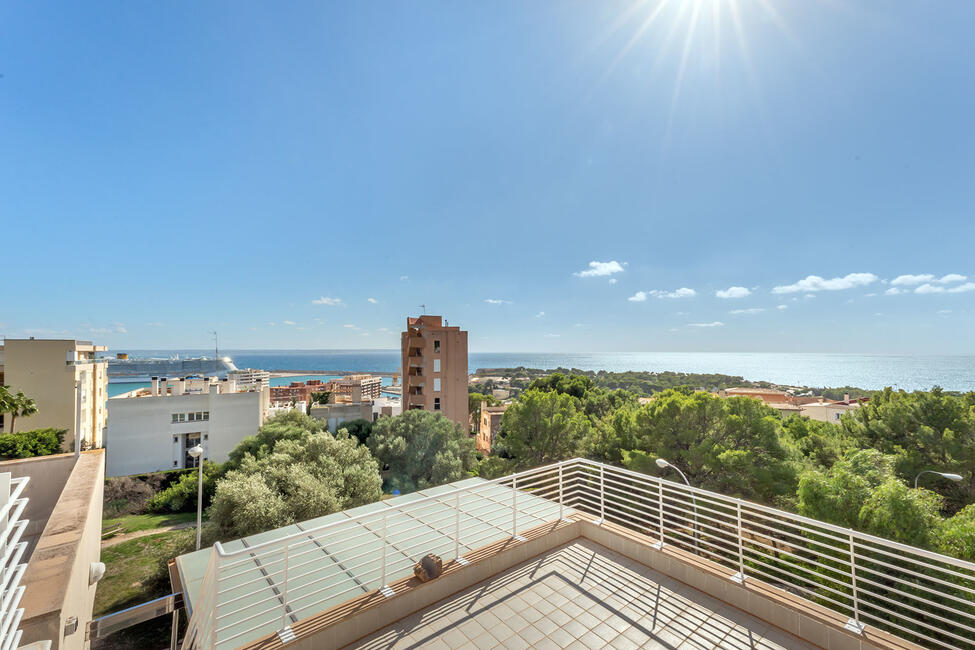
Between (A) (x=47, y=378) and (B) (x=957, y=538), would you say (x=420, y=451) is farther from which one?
(A) (x=47, y=378)

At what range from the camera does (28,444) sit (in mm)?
10883

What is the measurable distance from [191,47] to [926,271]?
2172 inches

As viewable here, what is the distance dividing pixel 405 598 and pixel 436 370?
26.8 meters

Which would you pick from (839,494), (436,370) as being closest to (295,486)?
→ (839,494)

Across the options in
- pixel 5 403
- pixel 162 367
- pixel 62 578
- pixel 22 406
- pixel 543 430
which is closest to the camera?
pixel 62 578

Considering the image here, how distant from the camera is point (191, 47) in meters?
9.63

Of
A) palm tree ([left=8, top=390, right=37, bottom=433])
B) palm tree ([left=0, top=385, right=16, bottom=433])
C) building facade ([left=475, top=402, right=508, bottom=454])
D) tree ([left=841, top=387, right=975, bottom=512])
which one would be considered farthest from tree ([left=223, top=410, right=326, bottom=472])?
tree ([left=841, top=387, right=975, bottom=512])

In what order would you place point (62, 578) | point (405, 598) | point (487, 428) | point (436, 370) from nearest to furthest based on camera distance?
point (405, 598) < point (62, 578) < point (436, 370) < point (487, 428)

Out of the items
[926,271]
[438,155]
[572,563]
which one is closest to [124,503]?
[438,155]

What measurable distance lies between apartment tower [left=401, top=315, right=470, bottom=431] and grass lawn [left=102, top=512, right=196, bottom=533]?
48.3 ft

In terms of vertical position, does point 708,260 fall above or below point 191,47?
below

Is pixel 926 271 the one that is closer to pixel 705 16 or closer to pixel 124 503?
pixel 705 16

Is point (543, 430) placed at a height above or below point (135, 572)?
above

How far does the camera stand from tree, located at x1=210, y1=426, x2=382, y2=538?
11.2 metres
